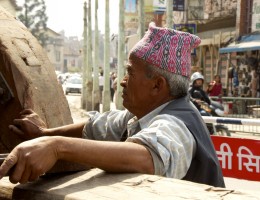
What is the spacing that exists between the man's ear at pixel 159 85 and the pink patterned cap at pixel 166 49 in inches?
2.0

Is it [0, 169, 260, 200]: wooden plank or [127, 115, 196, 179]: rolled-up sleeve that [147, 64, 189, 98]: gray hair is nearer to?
[127, 115, 196, 179]: rolled-up sleeve

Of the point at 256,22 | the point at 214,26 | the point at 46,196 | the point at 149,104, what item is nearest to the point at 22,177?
the point at 46,196

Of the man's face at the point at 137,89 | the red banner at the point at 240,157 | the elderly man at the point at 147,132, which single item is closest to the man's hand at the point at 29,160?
the elderly man at the point at 147,132

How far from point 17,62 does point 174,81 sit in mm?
696

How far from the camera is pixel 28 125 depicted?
7.56 feet

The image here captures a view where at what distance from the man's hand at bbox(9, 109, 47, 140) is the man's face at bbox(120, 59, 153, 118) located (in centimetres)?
39

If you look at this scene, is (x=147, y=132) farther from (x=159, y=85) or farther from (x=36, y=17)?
(x=36, y=17)

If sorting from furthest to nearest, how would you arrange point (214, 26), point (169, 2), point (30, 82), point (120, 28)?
point (214, 26)
point (120, 28)
point (169, 2)
point (30, 82)

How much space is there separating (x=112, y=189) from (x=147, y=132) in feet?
1.00

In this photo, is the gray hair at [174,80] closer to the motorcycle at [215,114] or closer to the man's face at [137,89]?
the man's face at [137,89]

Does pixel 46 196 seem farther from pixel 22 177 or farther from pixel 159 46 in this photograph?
pixel 159 46

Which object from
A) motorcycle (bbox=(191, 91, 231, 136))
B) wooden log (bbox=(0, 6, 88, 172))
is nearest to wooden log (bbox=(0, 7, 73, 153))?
wooden log (bbox=(0, 6, 88, 172))

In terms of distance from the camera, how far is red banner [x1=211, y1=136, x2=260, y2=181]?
565cm

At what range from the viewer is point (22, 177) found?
1.65 m
